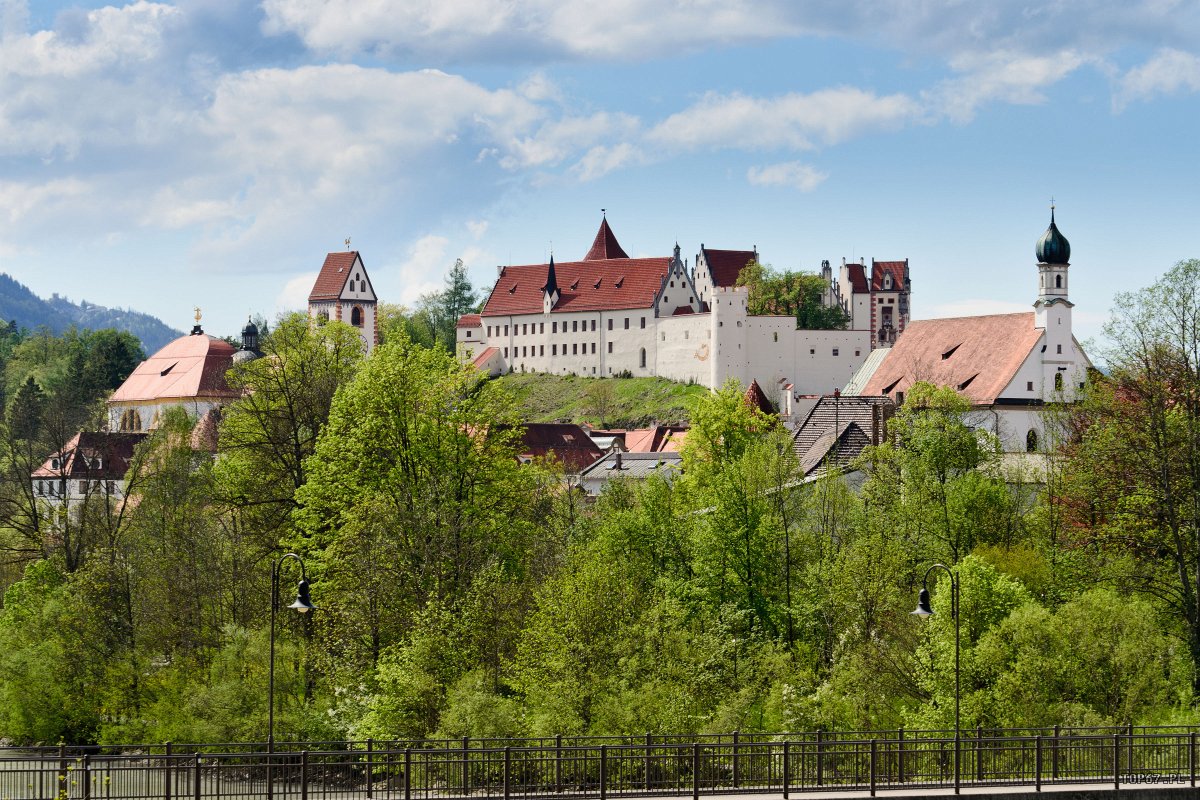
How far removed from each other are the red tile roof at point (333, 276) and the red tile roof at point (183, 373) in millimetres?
28376

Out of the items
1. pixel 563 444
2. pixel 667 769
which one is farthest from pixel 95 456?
pixel 667 769

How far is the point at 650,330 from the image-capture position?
15150 cm

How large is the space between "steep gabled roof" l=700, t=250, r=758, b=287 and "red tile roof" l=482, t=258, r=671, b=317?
6.73 meters

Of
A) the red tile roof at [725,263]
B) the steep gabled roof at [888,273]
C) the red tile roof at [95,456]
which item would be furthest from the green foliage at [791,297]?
the red tile roof at [95,456]

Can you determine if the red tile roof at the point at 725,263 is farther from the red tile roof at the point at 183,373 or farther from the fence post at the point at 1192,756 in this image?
the fence post at the point at 1192,756

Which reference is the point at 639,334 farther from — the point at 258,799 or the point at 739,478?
the point at 258,799

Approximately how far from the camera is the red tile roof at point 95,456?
229ft

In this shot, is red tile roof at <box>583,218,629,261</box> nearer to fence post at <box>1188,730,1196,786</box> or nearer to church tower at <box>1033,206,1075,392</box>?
church tower at <box>1033,206,1075,392</box>

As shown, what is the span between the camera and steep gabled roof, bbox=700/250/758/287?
161750 millimetres

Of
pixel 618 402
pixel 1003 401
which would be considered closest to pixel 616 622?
pixel 1003 401

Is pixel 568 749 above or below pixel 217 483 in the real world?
below

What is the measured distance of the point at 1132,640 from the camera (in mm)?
40969

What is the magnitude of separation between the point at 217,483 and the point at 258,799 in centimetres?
2330

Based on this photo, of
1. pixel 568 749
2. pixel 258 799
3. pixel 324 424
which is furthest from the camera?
pixel 324 424
